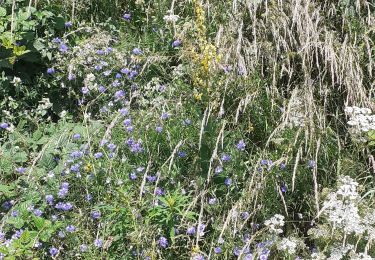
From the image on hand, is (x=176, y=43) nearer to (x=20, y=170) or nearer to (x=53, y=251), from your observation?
(x=20, y=170)

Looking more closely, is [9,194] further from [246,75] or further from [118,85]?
[246,75]

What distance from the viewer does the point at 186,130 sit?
3148mm

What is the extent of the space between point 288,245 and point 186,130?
776mm

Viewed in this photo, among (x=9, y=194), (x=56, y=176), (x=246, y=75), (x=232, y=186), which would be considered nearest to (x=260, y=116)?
(x=246, y=75)

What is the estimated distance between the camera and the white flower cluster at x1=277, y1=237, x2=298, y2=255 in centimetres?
275

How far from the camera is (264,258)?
2760mm

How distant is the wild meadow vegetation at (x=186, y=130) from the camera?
9.32ft

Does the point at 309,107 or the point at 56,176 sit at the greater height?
the point at 309,107

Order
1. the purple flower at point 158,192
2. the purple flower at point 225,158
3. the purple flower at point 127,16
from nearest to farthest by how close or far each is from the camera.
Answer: the purple flower at point 158,192 → the purple flower at point 225,158 → the purple flower at point 127,16

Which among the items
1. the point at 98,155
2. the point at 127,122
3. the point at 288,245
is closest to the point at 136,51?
the point at 127,122

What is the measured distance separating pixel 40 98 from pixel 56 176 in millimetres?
771

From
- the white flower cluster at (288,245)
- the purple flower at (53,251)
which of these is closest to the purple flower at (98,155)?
the purple flower at (53,251)

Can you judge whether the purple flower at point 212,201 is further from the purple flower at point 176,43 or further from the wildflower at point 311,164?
the purple flower at point 176,43

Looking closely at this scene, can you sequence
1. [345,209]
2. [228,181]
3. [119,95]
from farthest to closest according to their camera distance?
[119,95]
[228,181]
[345,209]
